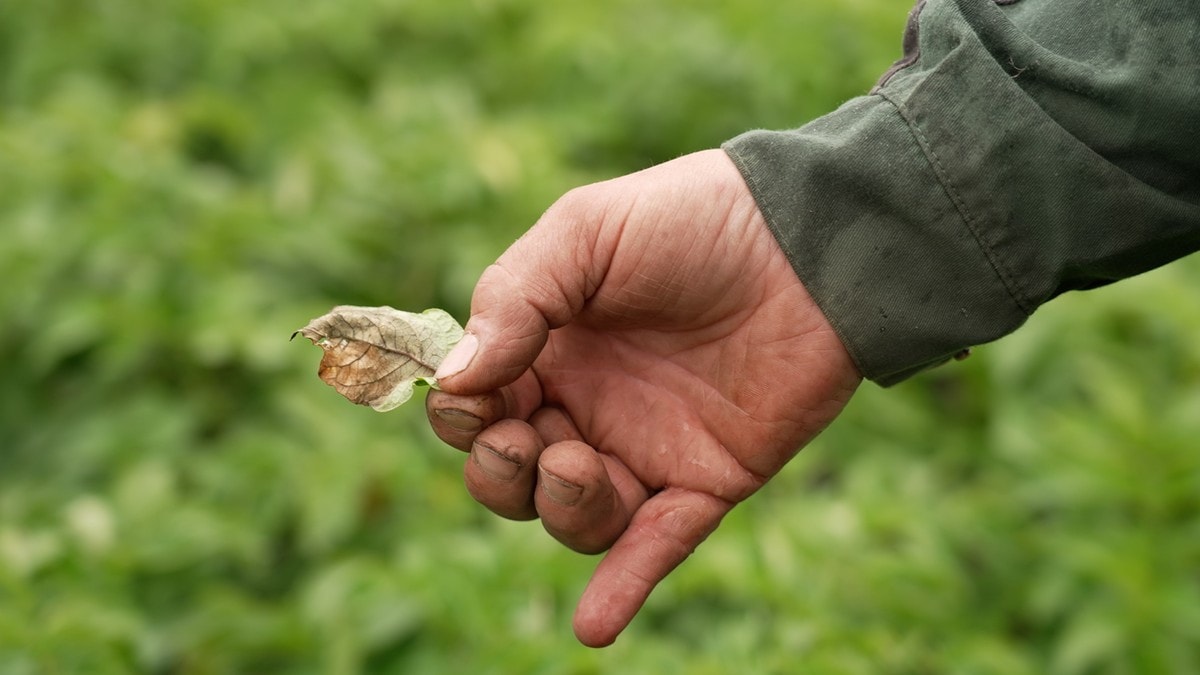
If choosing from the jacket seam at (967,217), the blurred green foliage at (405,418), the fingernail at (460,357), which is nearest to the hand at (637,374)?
the fingernail at (460,357)

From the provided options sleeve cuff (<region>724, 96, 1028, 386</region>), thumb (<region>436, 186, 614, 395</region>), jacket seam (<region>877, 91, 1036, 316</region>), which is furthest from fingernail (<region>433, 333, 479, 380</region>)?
jacket seam (<region>877, 91, 1036, 316</region>)

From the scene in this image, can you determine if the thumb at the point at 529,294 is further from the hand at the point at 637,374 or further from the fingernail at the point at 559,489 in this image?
the fingernail at the point at 559,489

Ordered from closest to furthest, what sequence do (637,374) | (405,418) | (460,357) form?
(460,357) < (637,374) < (405,418)

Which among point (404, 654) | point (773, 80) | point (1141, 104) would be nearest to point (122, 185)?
point (404, 654)

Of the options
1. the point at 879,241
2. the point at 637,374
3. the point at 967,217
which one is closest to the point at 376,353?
the point at 637,374

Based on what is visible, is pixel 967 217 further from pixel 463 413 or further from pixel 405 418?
pixel 405 418

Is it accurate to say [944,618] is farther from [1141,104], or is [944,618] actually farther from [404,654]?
[1141,104]
